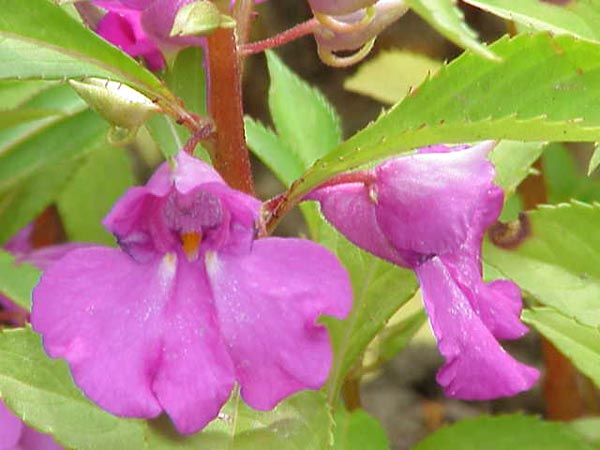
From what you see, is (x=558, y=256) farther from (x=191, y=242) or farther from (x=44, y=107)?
(x=44, y=107)

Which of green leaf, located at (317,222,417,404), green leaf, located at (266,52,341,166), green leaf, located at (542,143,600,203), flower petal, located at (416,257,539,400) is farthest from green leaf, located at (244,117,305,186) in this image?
green leaf, located at (542,143,600,203)

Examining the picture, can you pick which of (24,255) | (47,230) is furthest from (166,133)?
(47,230)

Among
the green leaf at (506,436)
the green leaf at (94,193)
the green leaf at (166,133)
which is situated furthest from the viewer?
the green leaf at (94,193)

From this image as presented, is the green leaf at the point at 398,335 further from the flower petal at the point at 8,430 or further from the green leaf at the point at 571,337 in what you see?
the flower petal at the point at 8,430

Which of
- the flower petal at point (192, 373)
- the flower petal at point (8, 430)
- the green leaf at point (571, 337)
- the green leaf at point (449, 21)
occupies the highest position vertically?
the green leaf at point (449, 21)

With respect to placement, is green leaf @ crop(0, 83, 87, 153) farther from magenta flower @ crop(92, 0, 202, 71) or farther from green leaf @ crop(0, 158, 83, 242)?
magenta flower @ crop(92, 0, 202, 71)

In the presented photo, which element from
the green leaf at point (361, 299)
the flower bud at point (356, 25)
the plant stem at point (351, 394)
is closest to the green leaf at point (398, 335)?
the plant stem at point (351, 394)
